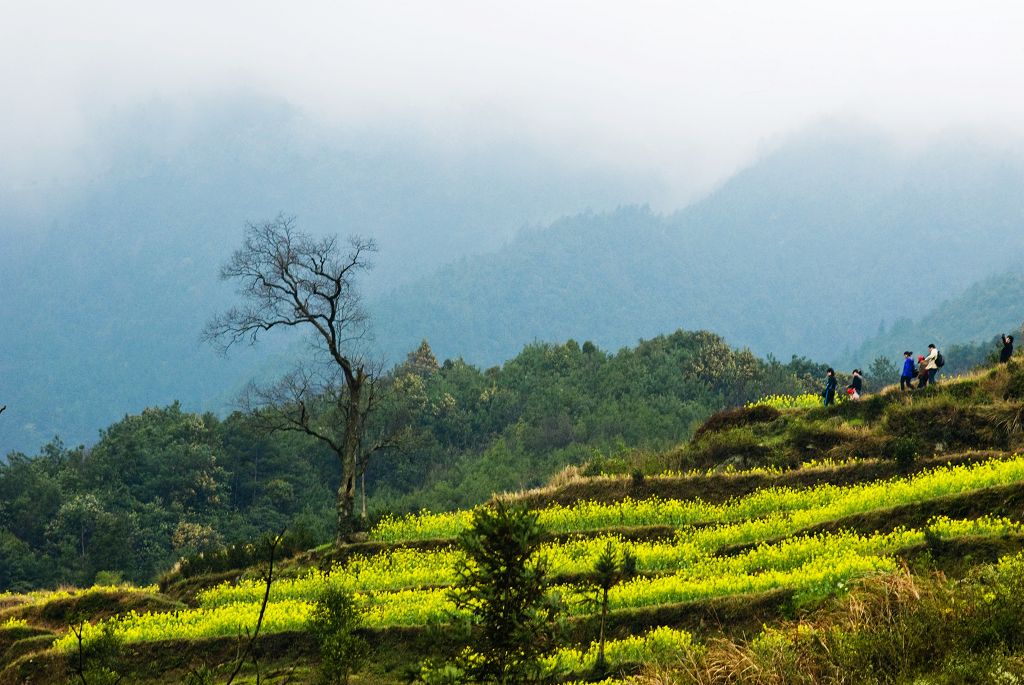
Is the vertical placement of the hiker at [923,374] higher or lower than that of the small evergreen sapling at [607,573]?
higher

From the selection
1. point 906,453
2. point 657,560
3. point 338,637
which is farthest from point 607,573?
point 906,453

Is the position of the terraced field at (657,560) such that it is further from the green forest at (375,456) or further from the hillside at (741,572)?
the green forest at (375,456)

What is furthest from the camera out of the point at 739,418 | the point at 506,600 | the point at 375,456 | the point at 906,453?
the point at 375,456

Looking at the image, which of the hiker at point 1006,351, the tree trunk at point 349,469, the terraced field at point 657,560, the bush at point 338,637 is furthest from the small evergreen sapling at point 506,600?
the hiker at point 1006,351

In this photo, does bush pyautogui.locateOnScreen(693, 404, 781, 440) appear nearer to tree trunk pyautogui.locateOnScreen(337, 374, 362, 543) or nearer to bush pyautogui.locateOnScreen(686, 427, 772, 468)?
bush pyautogui.locateOnScreen(686, 427, 772, 468)

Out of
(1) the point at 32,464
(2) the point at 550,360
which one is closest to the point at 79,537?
(1) the point at 32,464

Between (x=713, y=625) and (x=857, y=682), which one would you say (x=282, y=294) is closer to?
(x=713, y=625)

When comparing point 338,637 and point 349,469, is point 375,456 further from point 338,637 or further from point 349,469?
point 338,637

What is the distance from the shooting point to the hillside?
1259cm

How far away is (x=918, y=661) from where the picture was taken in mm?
11820

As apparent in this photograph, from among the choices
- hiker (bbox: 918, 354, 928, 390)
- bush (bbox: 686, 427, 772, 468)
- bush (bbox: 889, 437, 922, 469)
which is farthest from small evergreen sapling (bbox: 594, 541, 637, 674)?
hiker (bbox: 918, 354, 928, 390)

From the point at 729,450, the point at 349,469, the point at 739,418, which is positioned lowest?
the point at 729,450

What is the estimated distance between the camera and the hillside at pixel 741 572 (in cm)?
1259

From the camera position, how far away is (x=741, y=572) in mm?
23281
